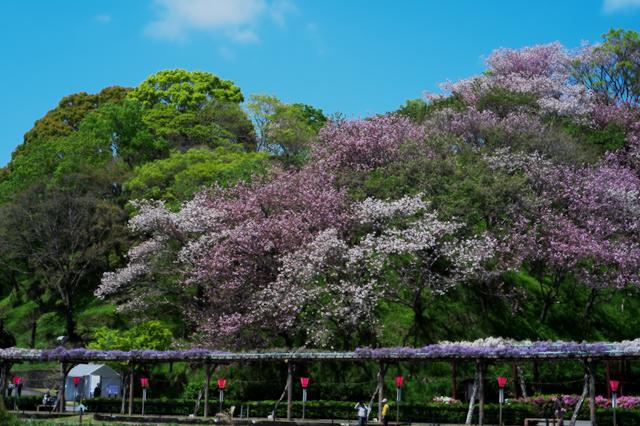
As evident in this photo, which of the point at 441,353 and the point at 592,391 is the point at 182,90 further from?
the point at 592,391

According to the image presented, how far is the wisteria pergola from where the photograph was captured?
98.6ft

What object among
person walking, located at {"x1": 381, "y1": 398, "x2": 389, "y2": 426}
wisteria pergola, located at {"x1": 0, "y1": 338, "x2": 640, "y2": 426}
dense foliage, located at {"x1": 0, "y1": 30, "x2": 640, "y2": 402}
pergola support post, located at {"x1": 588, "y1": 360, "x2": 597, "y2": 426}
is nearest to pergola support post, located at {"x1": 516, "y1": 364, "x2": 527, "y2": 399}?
wisteria pergola, located at {"x1": 0, "y1": 338, "x2": 640, "y2": 426}

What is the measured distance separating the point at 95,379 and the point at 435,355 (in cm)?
2296

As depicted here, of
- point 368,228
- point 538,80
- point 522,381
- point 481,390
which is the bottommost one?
point 481,390

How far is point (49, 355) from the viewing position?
42062mm

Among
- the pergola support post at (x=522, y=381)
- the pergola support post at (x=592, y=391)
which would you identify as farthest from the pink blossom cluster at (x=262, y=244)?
the pergola support post at (x=592, y=391)

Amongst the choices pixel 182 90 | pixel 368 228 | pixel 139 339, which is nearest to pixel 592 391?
pixel 368 228

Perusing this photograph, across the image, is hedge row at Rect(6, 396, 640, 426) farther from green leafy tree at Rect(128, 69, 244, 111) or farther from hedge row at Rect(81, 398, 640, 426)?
green leafy tree at Rect(128, 69, 244, 111)

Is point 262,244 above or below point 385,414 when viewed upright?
above

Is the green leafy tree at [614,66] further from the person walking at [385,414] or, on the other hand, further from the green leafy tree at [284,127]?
the person walking at [385,414]

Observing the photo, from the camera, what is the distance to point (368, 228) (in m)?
47.3

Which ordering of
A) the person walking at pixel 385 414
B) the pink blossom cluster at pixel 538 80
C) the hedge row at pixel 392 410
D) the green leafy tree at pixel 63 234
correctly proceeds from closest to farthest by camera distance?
the person walking at pixel 385 414 < the hedge row at pixel 392 410 < the green leafy tree at pixel 63 234 < the pink blossom cluster at pixel 538 80

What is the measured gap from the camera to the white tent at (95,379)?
45.8 metres

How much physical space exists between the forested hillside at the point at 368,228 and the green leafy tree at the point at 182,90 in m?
12.4
